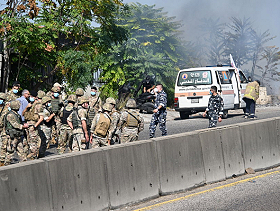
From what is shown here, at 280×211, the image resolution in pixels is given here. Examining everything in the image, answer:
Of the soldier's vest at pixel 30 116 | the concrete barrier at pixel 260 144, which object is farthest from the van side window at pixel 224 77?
the soldier's vest at pixel 30 116

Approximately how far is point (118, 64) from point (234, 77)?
1029 centimetres

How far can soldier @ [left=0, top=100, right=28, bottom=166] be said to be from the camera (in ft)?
30.0

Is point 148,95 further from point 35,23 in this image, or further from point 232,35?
point 232,35

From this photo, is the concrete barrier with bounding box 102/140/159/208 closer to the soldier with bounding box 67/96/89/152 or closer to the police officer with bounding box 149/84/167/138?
the soldier with bounding box 67/96/89/152

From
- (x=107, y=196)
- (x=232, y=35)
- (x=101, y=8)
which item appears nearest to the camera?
(x=107, y=196)

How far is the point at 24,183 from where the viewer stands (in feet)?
17.2

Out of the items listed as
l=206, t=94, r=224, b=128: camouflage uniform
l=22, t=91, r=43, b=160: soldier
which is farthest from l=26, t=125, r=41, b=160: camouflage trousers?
l=206, t=94, r=224, b=128: camouflage uniform

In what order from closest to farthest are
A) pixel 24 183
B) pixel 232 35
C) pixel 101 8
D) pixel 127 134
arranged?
pixel 24 183, pixel 127 134, pixel 101 8, pixel 232 35

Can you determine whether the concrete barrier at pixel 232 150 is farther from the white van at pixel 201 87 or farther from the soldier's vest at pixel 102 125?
the white van at pixel 201 87

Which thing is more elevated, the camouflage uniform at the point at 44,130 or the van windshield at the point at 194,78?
the van windshield at the point at 194,78

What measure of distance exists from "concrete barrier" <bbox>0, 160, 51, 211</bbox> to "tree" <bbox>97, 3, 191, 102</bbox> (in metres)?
19.7

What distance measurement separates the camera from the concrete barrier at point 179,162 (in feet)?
23.6

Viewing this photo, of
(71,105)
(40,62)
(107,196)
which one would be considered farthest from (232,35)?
(107,196)

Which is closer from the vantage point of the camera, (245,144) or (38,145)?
(245,144)
